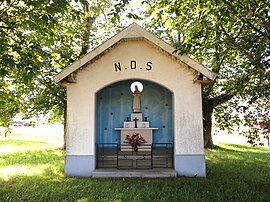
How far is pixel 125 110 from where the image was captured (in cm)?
1056

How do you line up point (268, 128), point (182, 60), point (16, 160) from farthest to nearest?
point (16, 160) < point (182, 60) < point (268, 128)

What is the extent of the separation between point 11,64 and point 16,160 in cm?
755

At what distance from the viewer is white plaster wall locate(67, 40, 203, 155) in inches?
324

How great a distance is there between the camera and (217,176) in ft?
27.0

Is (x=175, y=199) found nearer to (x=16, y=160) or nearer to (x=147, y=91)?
(x=147, y=91)

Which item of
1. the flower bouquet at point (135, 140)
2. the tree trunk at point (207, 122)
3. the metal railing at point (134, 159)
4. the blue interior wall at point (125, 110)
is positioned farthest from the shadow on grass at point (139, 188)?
the tree trunk at point (207, 122)

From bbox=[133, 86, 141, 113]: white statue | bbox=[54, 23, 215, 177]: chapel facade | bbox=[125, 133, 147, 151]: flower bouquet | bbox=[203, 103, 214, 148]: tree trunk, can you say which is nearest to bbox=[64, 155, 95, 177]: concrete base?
bbox=[54, 23, 215, 177]: chapel facade

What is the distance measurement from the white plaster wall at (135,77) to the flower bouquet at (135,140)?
1707 mm

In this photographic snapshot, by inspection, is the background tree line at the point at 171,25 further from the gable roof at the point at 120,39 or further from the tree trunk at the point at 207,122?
the tree trunk at the point at 207,122

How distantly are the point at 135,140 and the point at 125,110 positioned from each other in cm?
158

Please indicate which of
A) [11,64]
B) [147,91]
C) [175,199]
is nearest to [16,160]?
[147,91]

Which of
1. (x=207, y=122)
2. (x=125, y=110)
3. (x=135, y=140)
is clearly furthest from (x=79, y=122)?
(x=207, y=122)

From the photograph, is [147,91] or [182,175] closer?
[182,175]

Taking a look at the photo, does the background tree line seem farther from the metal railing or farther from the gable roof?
the metal railing
